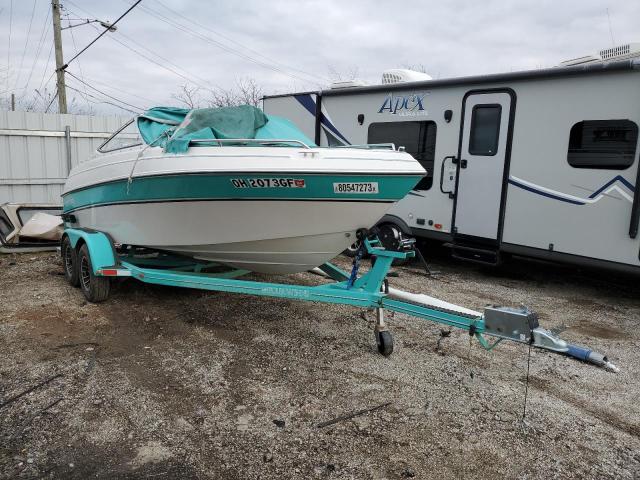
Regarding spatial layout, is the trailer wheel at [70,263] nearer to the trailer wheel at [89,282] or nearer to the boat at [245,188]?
the trailer wheel at [89,282]

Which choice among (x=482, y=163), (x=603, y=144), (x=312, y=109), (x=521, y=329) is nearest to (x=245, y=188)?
(x=521, y=329)

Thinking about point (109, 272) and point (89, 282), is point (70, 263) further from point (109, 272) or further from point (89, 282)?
point (109, 272)

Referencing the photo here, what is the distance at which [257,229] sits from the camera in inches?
176

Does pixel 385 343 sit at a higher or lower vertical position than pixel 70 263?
lower

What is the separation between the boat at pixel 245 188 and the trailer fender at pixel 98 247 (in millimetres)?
238

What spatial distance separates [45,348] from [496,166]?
535 centimetres

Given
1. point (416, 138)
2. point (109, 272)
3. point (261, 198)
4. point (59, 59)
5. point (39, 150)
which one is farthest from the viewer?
point (59, 59)

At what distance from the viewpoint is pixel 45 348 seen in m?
4.36

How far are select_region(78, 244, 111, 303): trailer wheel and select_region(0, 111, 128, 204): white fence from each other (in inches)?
166

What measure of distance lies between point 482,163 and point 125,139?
14.2 ft

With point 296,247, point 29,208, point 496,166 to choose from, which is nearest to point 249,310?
point 296,247

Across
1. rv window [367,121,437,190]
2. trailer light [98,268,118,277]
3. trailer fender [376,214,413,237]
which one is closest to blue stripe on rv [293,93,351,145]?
rv window [367,121,437,190]

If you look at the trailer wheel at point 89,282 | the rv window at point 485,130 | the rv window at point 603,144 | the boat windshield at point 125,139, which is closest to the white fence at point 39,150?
the boat windshield at point 125,139

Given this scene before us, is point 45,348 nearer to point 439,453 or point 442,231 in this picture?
point 439,453
